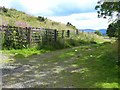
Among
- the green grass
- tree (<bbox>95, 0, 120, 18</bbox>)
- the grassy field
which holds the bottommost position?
the grassy field

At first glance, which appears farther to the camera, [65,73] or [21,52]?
[21,52]

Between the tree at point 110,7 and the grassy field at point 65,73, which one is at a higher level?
the tree at point 110,7

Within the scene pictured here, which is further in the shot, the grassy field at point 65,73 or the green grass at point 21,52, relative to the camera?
the green grass at point 21,52

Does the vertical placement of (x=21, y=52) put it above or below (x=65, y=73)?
above

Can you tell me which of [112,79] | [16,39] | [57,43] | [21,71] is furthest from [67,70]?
[57,43]

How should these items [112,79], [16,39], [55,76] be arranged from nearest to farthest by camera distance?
[112,79]
[55,76]
[16,39]

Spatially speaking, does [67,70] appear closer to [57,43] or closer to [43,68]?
[43,68]

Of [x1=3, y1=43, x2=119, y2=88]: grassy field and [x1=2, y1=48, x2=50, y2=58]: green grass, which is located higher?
[x1=2, y1=48, x2=50, y2=58]: green grass

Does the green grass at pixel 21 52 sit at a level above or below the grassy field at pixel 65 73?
above

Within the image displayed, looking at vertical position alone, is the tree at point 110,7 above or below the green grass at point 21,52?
above

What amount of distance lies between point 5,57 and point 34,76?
5294 millimetres

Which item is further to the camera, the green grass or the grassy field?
the green grass

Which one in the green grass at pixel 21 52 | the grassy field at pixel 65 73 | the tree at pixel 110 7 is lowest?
the grassy field at pixel 65 73

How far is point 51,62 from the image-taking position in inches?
614
